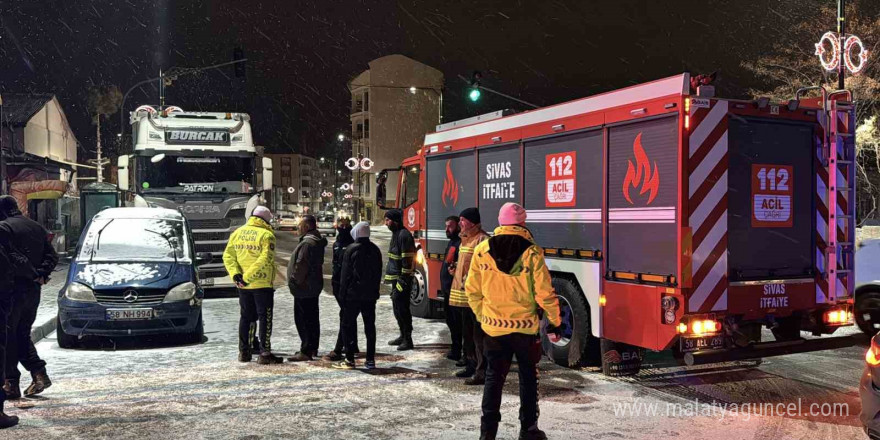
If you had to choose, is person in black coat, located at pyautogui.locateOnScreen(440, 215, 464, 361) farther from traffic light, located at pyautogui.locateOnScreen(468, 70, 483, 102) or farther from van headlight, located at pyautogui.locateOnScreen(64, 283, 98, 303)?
traffic light, located at pyautogui.locateOnScreen(468, 70, 483, 102)

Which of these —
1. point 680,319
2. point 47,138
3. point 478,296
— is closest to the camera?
point 478,296

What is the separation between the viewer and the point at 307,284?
880cm

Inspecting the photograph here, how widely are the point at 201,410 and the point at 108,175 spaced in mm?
90384

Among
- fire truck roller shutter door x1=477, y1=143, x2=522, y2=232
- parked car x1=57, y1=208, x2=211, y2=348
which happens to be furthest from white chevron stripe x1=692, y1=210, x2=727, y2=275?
parked car x1=57, y1=208, x2=211, y2=348

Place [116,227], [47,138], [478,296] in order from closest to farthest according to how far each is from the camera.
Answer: [478,296], [116,227], [47,138]

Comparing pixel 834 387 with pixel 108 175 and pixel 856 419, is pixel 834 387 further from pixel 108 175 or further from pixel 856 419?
pixel 108 175

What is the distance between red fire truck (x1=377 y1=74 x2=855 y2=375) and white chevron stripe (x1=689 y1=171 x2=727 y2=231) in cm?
1

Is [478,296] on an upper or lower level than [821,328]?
upper

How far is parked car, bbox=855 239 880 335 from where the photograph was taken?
991 centimetres

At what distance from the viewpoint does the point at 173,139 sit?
15.6m

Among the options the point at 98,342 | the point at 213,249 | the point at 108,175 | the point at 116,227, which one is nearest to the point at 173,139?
the point at 213,249

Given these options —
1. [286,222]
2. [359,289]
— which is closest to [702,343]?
[359,289]

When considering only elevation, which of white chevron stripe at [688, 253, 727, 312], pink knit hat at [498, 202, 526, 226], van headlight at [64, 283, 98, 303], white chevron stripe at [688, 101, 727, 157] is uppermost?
white chevron stripe at [688, 101, 727, 157]

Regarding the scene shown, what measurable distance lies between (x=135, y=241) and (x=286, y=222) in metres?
39.3
